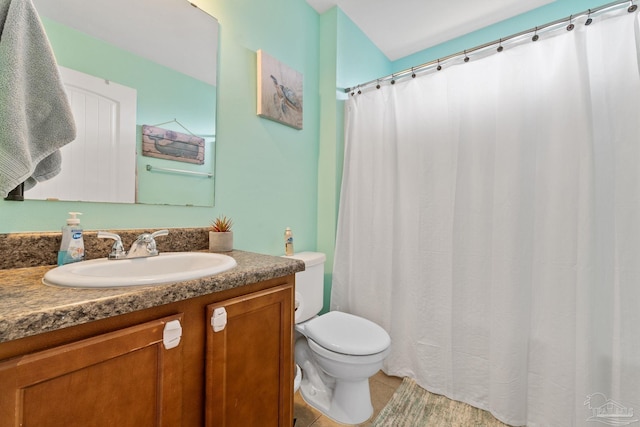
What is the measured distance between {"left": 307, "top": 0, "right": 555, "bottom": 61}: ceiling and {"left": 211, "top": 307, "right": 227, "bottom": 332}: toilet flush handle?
2018mm

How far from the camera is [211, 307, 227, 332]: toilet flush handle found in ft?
2.29

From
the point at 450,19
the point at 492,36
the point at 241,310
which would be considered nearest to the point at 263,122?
the point at 241,310

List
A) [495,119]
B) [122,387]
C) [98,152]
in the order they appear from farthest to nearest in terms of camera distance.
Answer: [495,119] < [98,152] < [122,387]

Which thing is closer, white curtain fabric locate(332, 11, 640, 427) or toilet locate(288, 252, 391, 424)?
white curtain fabric locate(332, 11, 640, 427)

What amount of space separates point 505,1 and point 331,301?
7.58ft

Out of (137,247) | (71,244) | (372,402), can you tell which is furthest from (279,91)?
(372,402)

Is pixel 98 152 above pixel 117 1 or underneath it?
underneath

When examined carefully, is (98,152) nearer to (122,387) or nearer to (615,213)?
(122,387)

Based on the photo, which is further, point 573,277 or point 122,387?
point 573,277

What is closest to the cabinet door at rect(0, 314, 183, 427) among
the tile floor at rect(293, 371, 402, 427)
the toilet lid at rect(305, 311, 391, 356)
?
the toilet lid at rect(305, 311, 391, 356)

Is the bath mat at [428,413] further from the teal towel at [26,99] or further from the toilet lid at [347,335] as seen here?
the teal towel at [26,99]

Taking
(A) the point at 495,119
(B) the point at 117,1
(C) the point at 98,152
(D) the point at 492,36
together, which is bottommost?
(C) the point at 98,152

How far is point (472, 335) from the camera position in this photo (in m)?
1.42

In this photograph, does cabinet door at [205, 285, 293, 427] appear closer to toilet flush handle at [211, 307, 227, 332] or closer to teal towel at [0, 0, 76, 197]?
toilet flush handle at [211, 307, 227, 332]
